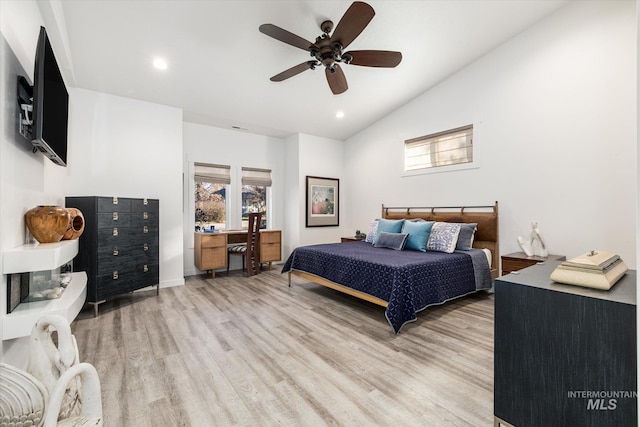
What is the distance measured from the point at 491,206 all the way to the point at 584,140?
1.24m

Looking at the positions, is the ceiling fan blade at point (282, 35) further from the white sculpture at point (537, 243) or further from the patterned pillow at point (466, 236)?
the white sculpture at point (537, 243)

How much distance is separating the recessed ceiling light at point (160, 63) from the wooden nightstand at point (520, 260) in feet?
15.8

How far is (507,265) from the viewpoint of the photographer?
3.51 meters

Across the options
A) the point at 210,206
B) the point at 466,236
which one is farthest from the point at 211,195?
the point at 466,236

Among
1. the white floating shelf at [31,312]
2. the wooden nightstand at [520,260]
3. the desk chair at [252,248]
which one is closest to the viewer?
the white floating shelf at [31,312]

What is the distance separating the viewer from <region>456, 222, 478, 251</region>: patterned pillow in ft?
12.7

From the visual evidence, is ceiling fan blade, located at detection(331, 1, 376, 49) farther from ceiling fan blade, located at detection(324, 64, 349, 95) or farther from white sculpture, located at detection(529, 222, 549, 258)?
white sculpture, located at detection(529, 222, 549, 258)

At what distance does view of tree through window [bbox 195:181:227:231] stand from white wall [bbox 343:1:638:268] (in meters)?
3.87

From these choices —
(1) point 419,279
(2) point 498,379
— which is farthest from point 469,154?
(2) point 498,379

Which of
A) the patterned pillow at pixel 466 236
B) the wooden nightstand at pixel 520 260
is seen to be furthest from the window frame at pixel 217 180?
the wooden nightstand at pixel 520 260

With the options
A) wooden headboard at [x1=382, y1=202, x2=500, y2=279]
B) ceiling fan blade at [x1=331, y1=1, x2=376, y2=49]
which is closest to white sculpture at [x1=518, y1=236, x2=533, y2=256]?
wooden headboard at [x1=382, y1=202, x2=500, y2=279]

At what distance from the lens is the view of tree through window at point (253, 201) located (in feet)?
19.3

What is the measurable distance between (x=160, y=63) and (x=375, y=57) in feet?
8.50

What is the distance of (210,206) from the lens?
5488 millimetres
